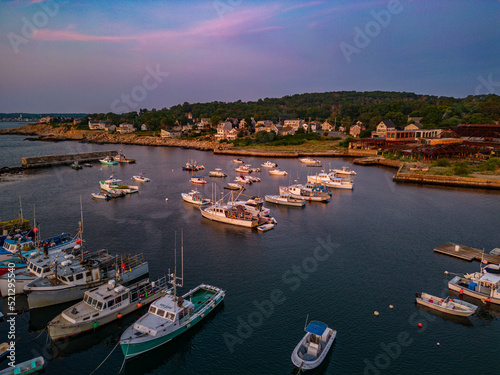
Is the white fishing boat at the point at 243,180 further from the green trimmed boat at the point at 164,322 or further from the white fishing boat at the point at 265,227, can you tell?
the green trimmed boat at the point at 164,322

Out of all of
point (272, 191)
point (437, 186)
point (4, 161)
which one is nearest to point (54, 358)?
point (272, 191)

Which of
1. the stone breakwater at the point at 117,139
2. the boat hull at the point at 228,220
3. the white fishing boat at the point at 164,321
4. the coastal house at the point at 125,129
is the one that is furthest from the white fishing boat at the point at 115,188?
the coastal house at the point at 125,129

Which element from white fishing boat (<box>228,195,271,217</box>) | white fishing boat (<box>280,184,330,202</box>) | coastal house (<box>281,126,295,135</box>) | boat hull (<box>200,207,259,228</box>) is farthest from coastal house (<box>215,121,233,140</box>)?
boat hull (<box>200,207,259,228</box>)

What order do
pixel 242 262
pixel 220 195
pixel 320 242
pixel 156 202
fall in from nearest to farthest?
pixel 242 262
pixel 320 242
pixel 156 202
pixel 220 195

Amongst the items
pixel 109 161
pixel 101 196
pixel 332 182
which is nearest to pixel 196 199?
pixel 101 196

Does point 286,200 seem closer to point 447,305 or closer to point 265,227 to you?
point 265,227

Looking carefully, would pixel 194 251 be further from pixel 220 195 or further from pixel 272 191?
pixel 272 191

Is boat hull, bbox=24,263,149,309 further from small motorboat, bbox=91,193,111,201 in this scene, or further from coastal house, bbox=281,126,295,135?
coastal house, bbox=281,126,295,135
